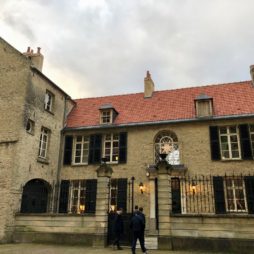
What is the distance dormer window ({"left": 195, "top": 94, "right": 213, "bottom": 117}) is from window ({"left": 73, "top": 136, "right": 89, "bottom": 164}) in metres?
7.33

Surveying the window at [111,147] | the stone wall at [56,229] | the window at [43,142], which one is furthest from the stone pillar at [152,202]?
the window at [43,142]

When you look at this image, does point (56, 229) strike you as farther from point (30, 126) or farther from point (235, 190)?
point (235, 190)

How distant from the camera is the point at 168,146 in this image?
58.1 ft

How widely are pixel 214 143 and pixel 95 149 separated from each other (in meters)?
7.20

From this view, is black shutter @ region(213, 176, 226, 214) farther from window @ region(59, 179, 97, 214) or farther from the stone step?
window @ region(59, 179, 97, 214)

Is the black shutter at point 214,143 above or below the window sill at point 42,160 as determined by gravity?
above

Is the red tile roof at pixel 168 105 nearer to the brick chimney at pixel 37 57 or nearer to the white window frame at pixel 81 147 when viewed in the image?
the white window frame at pixel 81 147

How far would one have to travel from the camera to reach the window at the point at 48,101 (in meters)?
18.7

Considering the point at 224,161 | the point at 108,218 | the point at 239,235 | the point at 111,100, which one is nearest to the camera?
the point at 239,235

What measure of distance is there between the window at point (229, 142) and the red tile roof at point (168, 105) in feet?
3.05

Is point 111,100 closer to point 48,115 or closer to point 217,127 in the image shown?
point 48,115

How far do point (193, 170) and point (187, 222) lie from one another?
222 inches

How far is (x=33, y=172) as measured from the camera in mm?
16422

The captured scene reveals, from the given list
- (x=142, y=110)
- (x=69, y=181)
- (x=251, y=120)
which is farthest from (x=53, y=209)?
(x=251, y=120)
